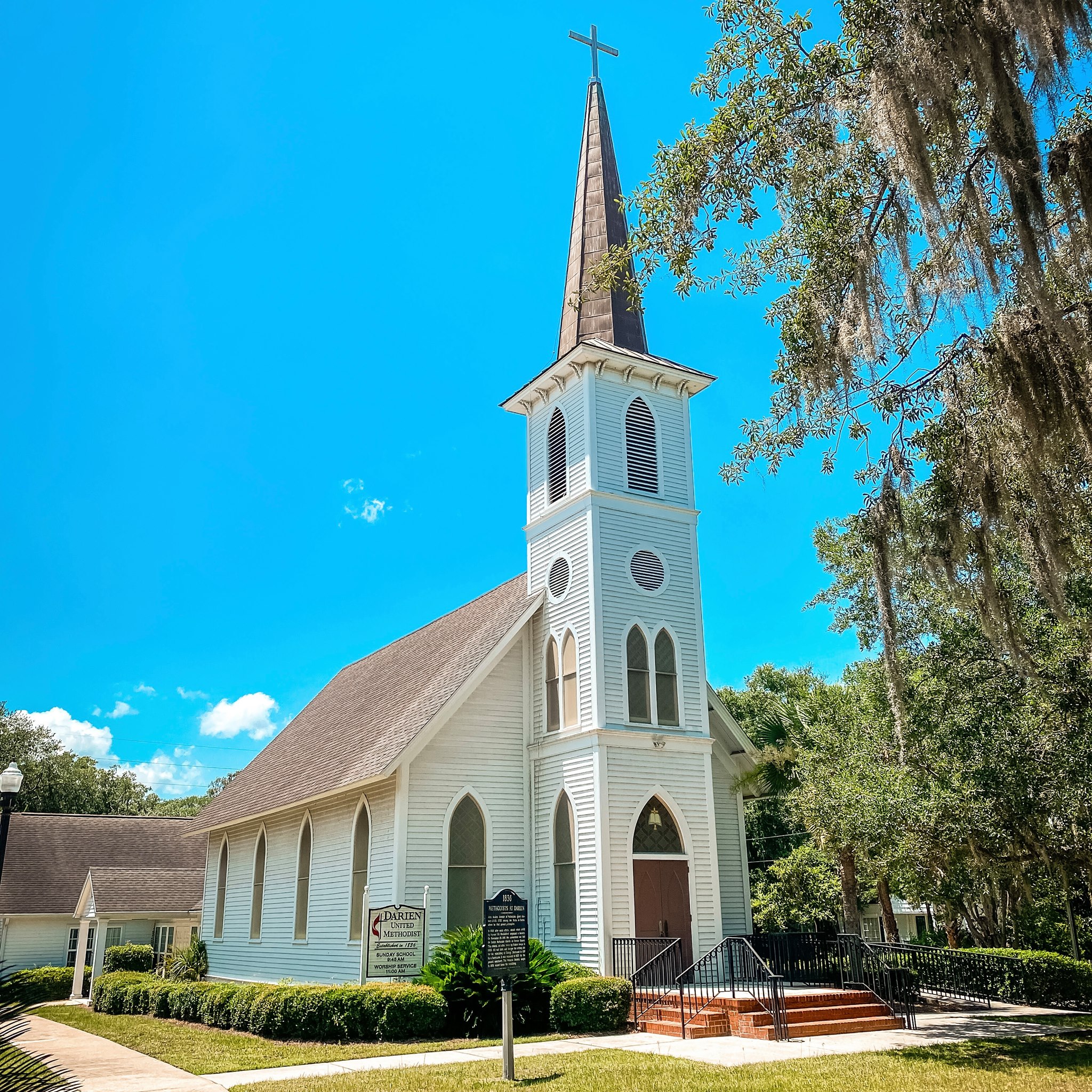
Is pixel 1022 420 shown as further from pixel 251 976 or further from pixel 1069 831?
pixel 251 976

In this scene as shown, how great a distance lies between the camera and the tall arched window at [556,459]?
A: 2142 centimetres

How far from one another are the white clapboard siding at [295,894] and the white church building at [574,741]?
7cm

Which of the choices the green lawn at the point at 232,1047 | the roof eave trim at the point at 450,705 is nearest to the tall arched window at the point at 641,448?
the roof eave trim at the point at 450,705

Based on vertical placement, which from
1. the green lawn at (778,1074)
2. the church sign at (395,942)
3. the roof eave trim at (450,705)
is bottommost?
the green lawn at (778,1074)

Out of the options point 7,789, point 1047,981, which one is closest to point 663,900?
point 1047,981

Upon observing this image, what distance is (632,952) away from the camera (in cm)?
1670

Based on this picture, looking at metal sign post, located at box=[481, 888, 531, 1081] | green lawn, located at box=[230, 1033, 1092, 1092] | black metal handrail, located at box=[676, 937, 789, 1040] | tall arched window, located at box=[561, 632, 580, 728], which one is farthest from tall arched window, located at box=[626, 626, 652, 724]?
green lawn, located at box=[230, 1033, 1092, 1092]

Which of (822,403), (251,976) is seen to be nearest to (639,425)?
(822,403)

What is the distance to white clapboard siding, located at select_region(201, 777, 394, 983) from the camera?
1898cm

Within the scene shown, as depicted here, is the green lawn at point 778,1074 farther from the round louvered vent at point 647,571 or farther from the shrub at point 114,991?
the shrub at point 114,991

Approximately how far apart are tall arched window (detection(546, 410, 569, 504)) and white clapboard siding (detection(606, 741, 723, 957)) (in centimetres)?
596

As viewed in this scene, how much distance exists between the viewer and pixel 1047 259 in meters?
8.18

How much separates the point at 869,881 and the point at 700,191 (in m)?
20.4

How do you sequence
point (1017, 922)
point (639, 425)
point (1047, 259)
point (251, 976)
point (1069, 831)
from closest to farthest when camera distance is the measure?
point (1047, 259), point (1069, 831), point (639, 425), point (251, 976), point (1017, 922)
